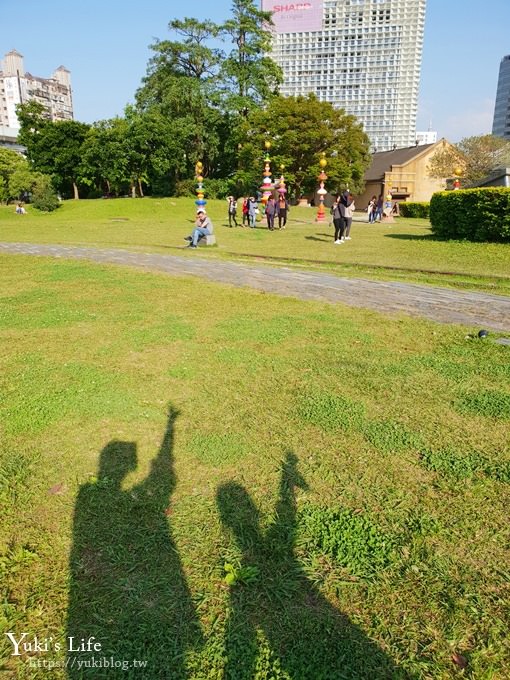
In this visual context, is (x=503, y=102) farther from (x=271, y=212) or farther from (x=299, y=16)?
(x=271, y=212)

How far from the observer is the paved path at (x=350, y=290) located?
21.4ft

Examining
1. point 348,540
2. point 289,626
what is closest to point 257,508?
point 348,540

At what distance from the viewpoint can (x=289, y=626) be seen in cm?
183

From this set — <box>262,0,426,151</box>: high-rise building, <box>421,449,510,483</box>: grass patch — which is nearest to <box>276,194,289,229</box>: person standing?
<box>421,449,510,483</box>: grass patch

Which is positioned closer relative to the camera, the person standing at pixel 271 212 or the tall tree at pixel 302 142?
the person standing at pixel 271 212

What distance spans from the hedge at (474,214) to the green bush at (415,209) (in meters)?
20.7

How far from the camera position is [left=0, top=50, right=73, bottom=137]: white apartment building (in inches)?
5807

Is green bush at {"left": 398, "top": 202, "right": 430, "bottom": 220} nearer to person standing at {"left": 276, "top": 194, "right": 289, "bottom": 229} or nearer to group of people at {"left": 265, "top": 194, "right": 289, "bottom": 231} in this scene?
person standing at {"left": 276, "top": 194, "right": 289, "bottom": 229}

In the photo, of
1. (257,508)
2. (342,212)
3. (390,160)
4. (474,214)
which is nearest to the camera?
(257,508)

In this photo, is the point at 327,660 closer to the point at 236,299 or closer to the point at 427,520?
the point at 427,520

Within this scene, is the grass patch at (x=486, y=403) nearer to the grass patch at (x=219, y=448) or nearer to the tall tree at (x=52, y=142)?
→ the grass patch at (x=219, y=448)

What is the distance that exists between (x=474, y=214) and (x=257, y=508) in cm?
1479

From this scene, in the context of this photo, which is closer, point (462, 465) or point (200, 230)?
point (462, 465)

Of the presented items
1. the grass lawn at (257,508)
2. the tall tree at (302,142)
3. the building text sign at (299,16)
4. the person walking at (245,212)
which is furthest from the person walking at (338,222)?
the building text sign at (299,16)
